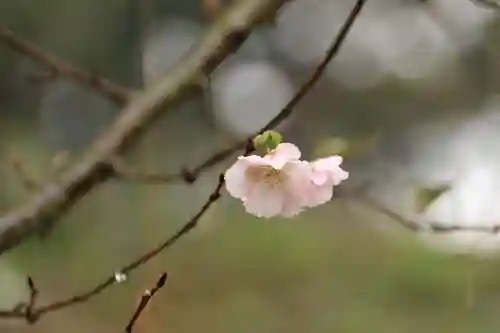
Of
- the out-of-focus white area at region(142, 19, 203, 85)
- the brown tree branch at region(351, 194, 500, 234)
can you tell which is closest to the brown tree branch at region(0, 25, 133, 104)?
the out-of-focus white area at region(142, 19, 203, 85)

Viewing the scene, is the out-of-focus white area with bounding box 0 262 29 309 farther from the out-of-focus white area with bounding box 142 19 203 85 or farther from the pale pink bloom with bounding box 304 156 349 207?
the pale pink bloom with bounding box 304 156 349 207

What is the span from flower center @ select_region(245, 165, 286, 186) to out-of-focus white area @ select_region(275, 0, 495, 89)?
335mm

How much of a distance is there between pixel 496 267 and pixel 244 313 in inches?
8.8

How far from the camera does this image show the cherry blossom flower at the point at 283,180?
350mm

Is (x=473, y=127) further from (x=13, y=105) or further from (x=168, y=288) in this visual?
(x=13, y=105)

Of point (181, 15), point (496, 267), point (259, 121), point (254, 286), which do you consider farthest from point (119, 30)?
point (496, 267)

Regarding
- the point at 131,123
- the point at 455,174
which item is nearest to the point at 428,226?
the point at 455,174

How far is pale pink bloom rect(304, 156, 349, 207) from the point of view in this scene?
35 centimetres

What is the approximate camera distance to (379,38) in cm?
69

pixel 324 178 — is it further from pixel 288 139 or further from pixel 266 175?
pixel 288 139

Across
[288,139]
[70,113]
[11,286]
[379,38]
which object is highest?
[379,38]

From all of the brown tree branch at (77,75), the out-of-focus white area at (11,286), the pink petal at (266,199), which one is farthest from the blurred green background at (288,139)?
the pink petal at (266,199)

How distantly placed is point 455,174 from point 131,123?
1.05 feet

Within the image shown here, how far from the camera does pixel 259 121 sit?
2.21 ft
